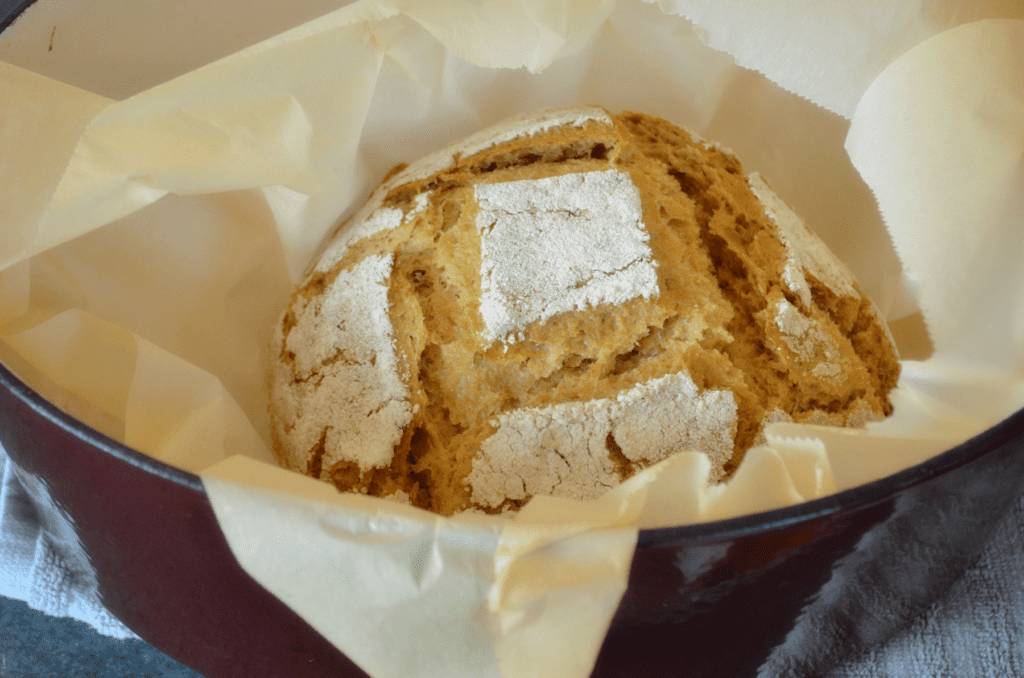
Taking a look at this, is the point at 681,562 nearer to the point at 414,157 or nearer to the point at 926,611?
the point at 926,611

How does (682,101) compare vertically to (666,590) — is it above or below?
above

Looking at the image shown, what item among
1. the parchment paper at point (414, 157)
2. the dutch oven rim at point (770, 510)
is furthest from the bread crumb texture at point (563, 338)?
the dutch oven rim at point (770, 510)

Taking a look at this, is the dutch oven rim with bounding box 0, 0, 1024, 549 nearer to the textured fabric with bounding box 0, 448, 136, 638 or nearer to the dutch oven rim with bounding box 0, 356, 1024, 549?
the dutch oven rim with bounding box 0, 356, 1024, 549

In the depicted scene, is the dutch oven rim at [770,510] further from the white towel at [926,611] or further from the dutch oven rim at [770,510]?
the white towel at [926,611]

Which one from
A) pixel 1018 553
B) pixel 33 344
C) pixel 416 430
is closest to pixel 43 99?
pixel 33 344

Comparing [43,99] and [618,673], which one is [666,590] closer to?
[618,673]

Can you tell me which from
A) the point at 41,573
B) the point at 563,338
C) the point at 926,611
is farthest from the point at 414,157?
the point at 926,611

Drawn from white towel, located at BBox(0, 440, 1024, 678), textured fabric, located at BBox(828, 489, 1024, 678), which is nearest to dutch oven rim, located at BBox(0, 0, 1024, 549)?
white towel, located at BBox(0, 440, 1024, 678)
